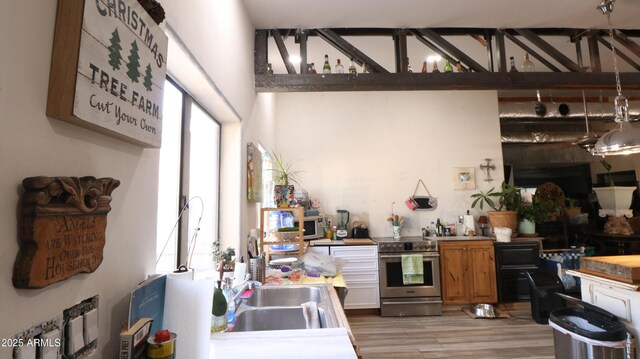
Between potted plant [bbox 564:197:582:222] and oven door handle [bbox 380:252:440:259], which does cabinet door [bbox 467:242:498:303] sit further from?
potted plant [bbox 564:197:582:222]

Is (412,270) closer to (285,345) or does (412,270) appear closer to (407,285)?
(407,285)

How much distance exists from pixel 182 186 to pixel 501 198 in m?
4.48

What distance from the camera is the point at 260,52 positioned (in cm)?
278

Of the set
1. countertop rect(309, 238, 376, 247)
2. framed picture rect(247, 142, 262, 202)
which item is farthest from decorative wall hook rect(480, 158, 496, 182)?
framed picture rect(247, 142, 262, 202)

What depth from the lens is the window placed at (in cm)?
145

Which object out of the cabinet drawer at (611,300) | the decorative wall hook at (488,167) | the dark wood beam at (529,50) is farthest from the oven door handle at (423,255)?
the dark wood beam at (529,50)

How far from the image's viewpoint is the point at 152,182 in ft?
3.36

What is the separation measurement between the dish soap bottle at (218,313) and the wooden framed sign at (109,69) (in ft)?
2.35

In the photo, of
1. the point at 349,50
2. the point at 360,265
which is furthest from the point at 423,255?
the point at 349,50

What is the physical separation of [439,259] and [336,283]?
2324 mm

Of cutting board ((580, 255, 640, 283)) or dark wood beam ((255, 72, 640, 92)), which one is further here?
dark wood beam ((255, 72, 640, 92))

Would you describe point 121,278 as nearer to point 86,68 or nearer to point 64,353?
point 64,353

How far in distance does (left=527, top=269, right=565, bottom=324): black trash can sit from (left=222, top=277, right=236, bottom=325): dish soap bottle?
3722 mm

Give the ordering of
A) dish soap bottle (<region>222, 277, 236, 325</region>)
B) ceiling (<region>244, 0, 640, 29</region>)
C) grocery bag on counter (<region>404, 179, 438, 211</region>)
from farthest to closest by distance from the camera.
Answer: grocery bag on counter (<region>404, 179, 438, 211</region>) < ceiling (<region>244, 0, 640, 29</region>) < dish soap bottle (<region>222, 277, 236, 325</region>)
